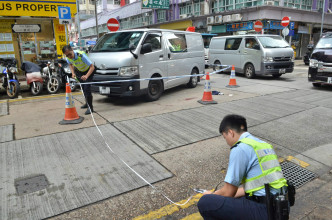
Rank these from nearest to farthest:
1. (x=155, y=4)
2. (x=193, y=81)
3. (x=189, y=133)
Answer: (x=189, y=133) → (x=193, y=81) → (x=155, y=4)

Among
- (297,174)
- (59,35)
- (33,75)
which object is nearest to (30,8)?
(59,35)

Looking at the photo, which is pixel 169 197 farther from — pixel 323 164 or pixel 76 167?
pixel 323 164

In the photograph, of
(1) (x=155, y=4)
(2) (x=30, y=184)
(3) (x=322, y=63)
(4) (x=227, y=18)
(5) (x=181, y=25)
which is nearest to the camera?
(2) (x=30, y=184)

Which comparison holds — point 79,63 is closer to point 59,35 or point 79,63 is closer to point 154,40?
point 154,40

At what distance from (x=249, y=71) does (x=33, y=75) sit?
31.0ft

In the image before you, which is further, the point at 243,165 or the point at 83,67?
the point at 83,67

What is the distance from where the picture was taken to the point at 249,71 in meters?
12.9

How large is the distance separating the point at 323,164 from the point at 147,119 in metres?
3.51

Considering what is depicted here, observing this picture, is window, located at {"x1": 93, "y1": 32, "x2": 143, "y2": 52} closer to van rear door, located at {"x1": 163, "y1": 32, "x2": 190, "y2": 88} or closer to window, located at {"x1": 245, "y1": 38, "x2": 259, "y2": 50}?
van rear door, located at {"x1": 163, "y1": 32, "x2": 190, "y2": 88}

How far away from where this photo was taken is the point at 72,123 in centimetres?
570

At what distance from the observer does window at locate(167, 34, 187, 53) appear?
838cm

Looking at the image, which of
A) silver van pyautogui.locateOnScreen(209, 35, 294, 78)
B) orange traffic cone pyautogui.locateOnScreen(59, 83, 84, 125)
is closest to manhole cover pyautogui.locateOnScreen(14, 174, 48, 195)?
orange traffic cone pyautogui.locateOnScreen(59, 83, 84, 125)

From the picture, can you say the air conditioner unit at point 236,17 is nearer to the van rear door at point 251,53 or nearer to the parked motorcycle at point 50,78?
the van rear door at point 251,53

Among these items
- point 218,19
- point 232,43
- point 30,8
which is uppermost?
point 218,19
